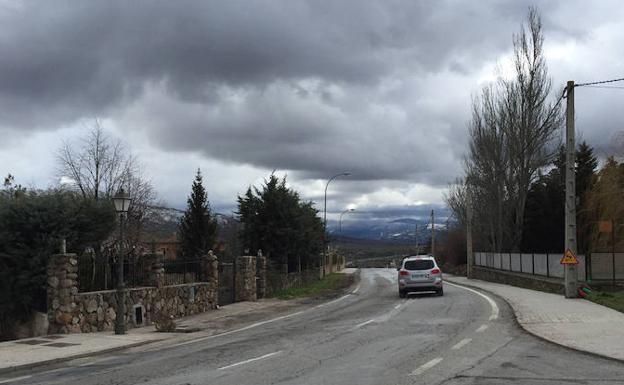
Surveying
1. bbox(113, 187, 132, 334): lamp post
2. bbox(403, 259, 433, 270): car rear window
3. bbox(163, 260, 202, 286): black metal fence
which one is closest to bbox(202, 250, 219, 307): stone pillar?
bbox(163, 260, 202, 286): black metal fence

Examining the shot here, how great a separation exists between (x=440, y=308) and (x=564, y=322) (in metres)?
6.14

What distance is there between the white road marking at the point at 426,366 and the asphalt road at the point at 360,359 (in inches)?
0.6

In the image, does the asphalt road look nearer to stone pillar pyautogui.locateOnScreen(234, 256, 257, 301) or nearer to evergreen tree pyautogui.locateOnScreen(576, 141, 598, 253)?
stone pillar pyautogui.locateOnScreen(234, 256, 257, 301)

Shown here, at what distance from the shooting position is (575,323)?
52.0 ft

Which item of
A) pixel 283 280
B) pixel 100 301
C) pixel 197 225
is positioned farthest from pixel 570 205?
pixel 197 225

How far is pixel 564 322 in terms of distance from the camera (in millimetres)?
16141

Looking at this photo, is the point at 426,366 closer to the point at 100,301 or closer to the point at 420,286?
the point at 100,301

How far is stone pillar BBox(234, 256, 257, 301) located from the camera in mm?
29531

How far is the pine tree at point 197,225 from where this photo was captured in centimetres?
4638

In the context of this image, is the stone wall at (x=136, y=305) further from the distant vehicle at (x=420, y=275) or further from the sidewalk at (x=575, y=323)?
the sidewalk at (x=575, y=323)

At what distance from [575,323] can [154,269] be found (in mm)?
13667

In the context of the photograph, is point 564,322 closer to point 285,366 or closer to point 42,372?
point 285,366

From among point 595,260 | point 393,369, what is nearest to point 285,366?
point 393,369

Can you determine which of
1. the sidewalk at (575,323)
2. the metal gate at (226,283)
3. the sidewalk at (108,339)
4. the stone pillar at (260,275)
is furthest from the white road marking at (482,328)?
the stone pillar at (260,275)
